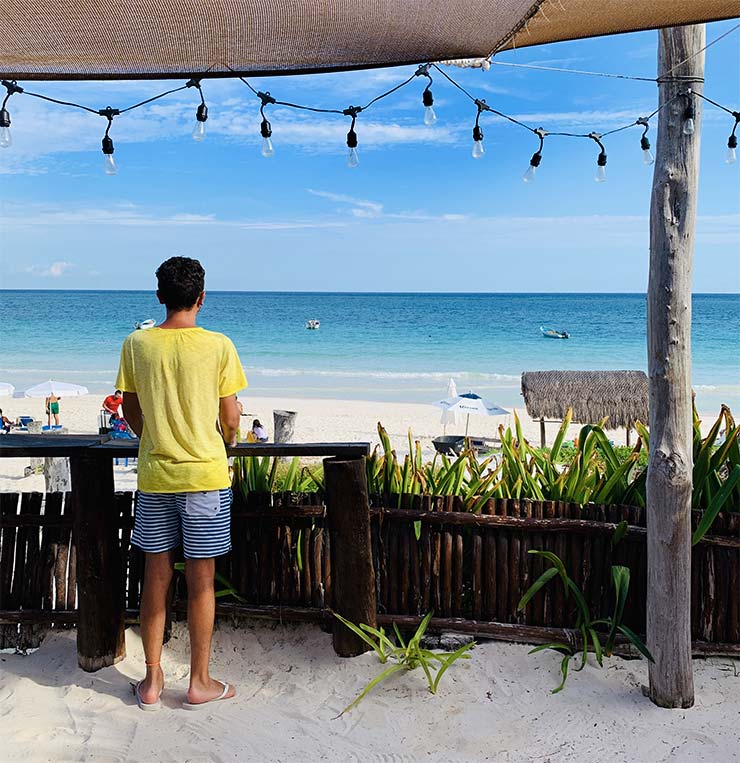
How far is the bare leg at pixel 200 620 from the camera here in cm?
270

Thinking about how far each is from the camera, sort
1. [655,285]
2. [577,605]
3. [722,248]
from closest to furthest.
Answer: [655,285], [577,605], [722,248]

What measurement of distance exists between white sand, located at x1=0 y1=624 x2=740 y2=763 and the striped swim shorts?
0.55m

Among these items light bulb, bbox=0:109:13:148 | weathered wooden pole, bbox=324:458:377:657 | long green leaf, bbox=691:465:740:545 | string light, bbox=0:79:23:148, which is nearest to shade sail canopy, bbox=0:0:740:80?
string light, bbox=0:79:23:148

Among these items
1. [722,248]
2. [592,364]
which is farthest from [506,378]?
[722,248]

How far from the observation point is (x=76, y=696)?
2805 mm

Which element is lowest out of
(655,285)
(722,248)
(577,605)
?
(577,605)

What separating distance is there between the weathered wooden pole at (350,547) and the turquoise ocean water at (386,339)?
59.7 ft

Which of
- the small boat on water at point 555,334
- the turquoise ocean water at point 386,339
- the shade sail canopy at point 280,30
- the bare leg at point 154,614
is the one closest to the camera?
the shade sail canopy at point 280,30

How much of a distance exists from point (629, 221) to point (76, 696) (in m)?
48.2

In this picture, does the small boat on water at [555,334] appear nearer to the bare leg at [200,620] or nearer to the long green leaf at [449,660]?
the long green leaf at [449,660]

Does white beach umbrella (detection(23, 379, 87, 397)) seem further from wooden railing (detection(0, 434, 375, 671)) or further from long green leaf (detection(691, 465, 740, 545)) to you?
long green leaf (detection(691, 465, 740, 545))

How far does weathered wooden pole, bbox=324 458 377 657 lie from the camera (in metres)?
2.91

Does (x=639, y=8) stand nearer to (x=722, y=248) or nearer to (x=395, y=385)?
(x=395, y=385)

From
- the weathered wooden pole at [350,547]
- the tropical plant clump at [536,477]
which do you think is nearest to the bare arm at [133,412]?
the tropical plant clump at [536,477]
